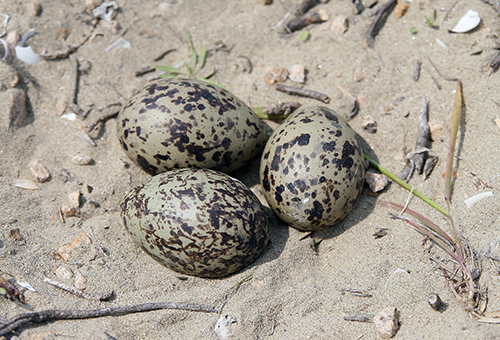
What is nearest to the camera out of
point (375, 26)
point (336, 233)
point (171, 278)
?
point (171, 278)

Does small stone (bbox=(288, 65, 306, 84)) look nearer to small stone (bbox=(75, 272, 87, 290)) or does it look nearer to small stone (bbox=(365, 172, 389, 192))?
small stone (bbox=(365, 172, 389, 192))

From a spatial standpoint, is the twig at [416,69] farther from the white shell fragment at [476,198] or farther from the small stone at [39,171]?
the small stone at [39,171]

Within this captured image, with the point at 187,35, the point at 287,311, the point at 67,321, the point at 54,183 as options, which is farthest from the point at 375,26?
the point at 67,321

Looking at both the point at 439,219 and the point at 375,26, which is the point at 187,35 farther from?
the point at 439,219

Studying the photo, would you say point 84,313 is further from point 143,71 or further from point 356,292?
point 143,71

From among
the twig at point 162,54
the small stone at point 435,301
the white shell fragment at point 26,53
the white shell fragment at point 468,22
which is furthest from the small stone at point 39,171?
the white shell fragment at point 468,22

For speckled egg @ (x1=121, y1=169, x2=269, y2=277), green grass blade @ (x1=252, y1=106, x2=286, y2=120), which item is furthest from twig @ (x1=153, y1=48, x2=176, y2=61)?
speckled egg @ (x1=121, y1=169, x2=269, y2=277)
